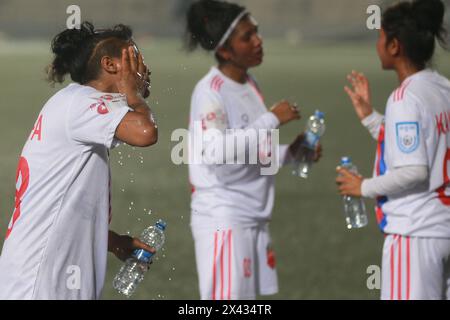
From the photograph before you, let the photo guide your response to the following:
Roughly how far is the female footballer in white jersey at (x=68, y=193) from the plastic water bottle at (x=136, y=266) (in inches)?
11.1

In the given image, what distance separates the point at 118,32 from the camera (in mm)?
4289

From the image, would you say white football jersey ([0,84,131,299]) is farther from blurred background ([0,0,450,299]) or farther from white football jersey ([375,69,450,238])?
white football jersey ([375,69,450,238])

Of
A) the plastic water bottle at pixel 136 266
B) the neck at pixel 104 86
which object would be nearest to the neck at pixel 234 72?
the plastic water bottle at pixel 136 266

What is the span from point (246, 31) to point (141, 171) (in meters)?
8.76

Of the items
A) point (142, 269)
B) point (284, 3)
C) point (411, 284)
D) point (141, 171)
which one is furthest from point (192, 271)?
point (284, 3)

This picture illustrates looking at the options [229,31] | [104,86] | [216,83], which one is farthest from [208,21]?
[104,86]

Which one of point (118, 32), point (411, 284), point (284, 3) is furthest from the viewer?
point (284, 3)

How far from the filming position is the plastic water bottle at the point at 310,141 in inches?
247

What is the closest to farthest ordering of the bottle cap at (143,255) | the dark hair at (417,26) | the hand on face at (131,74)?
1. the hand on face at (131,74)
2. the bottle cap at (143,255)
3. the dark hair at (417,26)

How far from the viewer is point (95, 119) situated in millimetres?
3914

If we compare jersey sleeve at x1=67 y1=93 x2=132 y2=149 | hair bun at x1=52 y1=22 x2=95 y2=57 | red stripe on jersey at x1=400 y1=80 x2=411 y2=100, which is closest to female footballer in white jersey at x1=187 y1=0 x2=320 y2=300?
red stripe on jersey at x1=400 y1=80 x2=411 y2=100

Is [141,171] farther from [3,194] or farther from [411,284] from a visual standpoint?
[411,284]

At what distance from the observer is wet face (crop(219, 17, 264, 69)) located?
623cm

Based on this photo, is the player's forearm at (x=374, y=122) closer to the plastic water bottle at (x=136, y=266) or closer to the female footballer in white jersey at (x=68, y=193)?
the plastic water bottle at (x=136, y=266)
